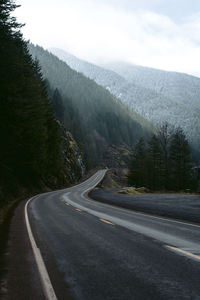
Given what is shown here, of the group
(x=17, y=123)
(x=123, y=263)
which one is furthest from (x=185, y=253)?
(x=17, y=123)

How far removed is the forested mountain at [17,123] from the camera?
2120 cm

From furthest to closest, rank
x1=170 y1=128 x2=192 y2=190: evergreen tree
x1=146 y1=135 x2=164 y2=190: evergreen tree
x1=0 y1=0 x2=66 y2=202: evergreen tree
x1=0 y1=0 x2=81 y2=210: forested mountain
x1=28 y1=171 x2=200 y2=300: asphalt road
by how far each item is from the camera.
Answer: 1. x1=146 y1=135 x2=164 y2=190: evergreen tree
2. x1=170 y1=128 x2=192 y2=190: evergreen tree
3. x1=0 y1=0 x2=81 y2=210: forested mountain
4. x1=0 y1=0 x2=66 y2=202: evergreen tree
5. x1=28 y1=171 x2=200 y2=300: asphalt road

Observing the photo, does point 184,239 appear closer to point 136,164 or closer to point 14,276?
point 14,276

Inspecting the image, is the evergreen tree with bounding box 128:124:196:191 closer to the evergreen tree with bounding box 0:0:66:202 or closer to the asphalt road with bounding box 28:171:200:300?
the evergreen tree with bounding box 0:0:66:202

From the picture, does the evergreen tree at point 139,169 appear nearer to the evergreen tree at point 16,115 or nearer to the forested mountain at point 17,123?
the forested mountain at point 17,123

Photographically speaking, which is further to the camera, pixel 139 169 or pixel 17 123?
pixel 139 169

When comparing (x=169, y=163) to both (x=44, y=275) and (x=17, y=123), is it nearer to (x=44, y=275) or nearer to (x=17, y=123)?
(x=17, y=123)

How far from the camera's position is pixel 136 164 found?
225 ft

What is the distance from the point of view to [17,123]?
82.2ft

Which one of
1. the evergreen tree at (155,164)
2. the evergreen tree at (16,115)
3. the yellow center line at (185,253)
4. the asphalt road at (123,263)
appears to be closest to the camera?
the asphalt road at (123,263)

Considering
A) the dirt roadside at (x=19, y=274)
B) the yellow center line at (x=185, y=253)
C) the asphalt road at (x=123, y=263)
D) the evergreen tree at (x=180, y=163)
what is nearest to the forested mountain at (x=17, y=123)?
the dirt roadside at (x=19, y=274)

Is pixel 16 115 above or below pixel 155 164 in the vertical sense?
above

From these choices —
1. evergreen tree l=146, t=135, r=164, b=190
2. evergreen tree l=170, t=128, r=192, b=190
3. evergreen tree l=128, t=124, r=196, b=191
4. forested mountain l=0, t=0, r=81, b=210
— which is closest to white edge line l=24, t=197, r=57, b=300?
forested mountain l=0, t=0, r=81, b=210

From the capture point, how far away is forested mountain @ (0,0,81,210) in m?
21.2
